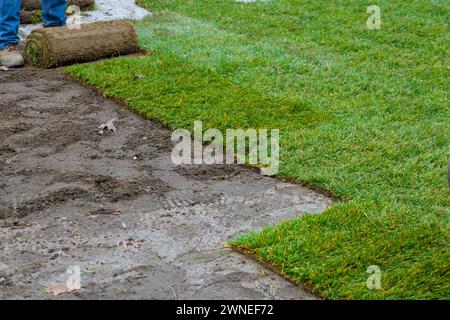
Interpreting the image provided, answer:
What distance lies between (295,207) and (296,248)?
0.58 meters

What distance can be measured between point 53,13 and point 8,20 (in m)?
0.56

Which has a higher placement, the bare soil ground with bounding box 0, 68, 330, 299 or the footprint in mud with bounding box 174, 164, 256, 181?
the footprint in mud with bounding box 174, 164, 256, 181

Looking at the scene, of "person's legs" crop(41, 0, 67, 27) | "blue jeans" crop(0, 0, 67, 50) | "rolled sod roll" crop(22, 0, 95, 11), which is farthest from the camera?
"rolled sod roll" crop(22, 0, 95, 11)

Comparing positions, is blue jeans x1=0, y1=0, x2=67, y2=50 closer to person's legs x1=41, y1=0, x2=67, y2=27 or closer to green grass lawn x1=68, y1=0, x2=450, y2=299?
person's legs x1=41, y1=0, x2=67, y2=27

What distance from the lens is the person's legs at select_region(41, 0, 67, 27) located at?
809cm

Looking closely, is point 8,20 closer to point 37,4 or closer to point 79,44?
point 79,44

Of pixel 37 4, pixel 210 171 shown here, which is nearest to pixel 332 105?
pixel 210 171

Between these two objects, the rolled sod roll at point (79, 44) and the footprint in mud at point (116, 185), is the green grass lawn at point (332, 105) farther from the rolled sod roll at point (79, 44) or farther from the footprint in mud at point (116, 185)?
the footprint in mud at point (116, 185)

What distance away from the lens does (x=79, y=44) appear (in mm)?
7379

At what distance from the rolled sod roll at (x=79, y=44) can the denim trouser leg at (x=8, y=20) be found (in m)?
0.31

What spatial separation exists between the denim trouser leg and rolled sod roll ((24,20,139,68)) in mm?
305

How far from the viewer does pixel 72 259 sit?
395 cm

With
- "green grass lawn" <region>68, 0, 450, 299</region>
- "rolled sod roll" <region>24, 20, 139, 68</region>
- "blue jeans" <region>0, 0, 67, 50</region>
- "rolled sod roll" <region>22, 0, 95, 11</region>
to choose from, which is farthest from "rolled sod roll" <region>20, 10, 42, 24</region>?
"rolled sod roll" <region>24, 20, 139, 68</region>

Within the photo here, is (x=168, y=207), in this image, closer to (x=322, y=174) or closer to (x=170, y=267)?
(x=170, y=267)
